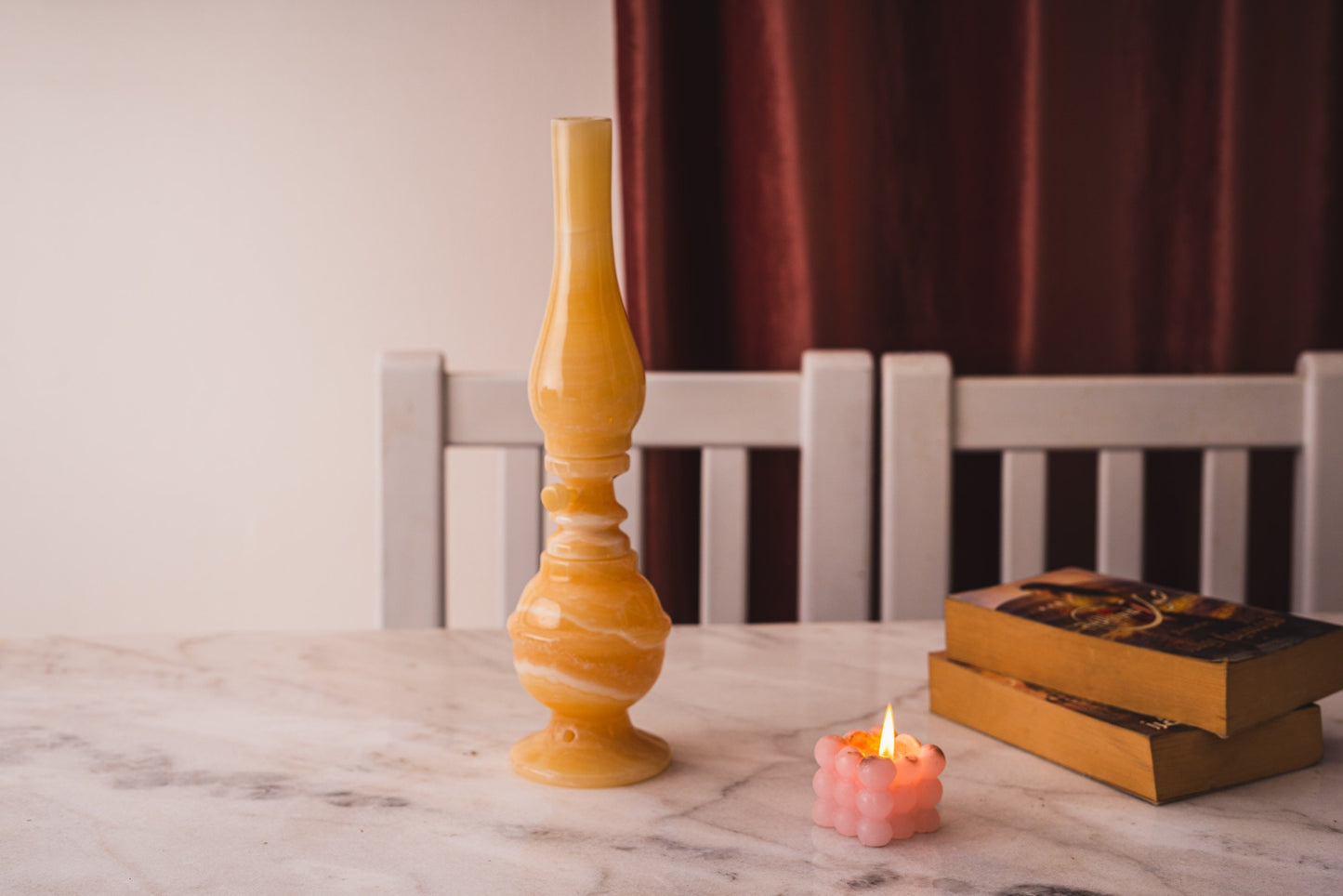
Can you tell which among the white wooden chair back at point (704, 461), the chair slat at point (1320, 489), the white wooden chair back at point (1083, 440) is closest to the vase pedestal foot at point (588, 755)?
the white wooden chair back at point (704, 461)

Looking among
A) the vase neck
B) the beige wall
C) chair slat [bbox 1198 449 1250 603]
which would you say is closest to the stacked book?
the vase neck

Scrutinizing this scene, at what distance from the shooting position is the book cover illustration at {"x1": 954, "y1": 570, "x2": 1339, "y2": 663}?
0.63 meters

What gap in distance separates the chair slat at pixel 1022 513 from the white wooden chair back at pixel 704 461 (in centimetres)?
14

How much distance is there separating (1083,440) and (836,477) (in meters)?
0.25

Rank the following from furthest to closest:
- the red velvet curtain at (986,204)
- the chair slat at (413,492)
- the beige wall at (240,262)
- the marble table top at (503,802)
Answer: the beige wall at (240,262), the red velvet curtain at (986,204), the chair slat at (413,492), the marble table top at (503,802)

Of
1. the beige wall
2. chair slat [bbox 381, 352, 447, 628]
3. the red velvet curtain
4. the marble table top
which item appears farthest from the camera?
the beige wall

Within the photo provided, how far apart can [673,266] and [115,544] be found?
843 mm

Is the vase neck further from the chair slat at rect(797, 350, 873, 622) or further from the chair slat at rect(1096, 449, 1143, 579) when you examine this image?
the chair slat at rect(1096, 449, 1143, 579)

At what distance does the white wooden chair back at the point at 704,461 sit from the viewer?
1090mm

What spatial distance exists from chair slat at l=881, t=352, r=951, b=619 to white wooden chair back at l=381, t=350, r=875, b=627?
0.07 feet

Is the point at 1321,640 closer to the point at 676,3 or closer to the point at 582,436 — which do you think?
the point at 582,436

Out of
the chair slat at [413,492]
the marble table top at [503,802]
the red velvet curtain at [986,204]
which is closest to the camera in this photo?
the marble table top at [503,802]

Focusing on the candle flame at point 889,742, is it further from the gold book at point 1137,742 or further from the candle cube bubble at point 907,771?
the gold book at point 1137,742

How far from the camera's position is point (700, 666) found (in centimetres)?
86
